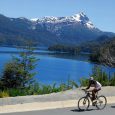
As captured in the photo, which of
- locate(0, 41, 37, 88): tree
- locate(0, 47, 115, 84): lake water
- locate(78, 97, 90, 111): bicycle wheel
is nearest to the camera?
locate(78, 97, 90, 111): bicycle wheel

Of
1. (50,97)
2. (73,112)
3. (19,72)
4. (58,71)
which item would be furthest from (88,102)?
(58,71)

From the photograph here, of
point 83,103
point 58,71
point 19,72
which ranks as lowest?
point 58,71

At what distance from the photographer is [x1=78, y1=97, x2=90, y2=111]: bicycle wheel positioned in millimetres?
18547

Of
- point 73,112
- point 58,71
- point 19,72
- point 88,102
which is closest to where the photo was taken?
point 73,112

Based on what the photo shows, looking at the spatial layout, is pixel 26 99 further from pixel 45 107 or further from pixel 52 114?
pixel 52 114

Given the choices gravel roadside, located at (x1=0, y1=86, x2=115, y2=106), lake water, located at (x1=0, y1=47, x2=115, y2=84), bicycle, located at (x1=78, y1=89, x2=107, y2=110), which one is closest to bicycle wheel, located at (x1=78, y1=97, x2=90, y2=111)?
bicycle, located at (x1=78, y1=89, x2=107, y2=110)

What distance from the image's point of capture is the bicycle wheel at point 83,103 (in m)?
18.5

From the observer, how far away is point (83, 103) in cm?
1855

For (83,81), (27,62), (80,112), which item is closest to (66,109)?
(80,112)

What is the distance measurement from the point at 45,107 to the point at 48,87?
363 cm

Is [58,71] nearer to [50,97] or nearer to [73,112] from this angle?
[50,97]

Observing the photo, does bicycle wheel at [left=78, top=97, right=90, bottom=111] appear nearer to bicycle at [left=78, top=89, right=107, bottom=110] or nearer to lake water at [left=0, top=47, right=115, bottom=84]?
bicycle at [left=78, top=89, right=107, bottom=110]

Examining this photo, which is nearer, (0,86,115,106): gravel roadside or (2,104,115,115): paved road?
(2,104,115,115): paved road

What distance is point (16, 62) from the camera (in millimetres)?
37188
